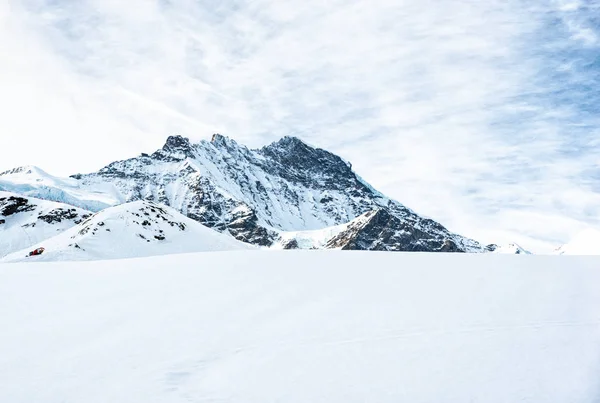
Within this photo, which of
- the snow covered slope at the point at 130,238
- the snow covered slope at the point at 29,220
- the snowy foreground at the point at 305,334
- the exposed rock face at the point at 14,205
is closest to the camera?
the snowy foreground at the point at 305,334

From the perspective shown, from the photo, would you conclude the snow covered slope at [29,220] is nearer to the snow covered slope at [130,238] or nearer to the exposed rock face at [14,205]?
the exposed rock face at [14,205]

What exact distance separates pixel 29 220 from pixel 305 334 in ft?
296

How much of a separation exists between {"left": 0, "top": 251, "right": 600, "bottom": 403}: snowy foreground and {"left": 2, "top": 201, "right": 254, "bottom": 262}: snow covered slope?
45265 mm

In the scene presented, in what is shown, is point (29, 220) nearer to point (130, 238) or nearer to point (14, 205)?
point (14, 205)

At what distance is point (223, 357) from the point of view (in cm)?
625

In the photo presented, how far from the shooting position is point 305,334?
7.07 meters

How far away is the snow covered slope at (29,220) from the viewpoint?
76.8 metres

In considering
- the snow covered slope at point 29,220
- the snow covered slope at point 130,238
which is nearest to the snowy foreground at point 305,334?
the snow covered slope at point 130,238

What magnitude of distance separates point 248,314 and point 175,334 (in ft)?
4.42

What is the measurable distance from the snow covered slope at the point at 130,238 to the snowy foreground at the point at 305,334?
4526 centimetres

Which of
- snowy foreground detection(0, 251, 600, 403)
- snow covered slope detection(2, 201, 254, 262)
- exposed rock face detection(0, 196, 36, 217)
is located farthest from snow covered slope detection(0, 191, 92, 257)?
snowy foreground detection(0, 251, 600, 403)

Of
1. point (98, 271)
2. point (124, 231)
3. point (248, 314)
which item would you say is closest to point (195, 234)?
point (124, 231)

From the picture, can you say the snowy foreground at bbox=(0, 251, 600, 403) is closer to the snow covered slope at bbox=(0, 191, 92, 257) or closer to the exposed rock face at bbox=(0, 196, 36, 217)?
the snow covered slope at bbox=(0, 191, 92, 257)

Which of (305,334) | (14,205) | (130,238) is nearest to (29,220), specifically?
(14,205)
